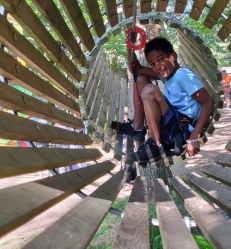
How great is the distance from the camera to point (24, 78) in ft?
7.70

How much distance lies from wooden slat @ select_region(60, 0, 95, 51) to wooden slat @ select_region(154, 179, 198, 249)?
1395mm

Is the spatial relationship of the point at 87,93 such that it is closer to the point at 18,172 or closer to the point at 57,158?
the point at 57,158

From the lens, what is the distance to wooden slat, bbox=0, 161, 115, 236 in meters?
1.29

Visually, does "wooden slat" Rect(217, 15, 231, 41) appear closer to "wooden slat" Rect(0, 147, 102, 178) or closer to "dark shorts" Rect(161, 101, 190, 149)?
"dark shorts" Rect(161, 101, 190, 149)

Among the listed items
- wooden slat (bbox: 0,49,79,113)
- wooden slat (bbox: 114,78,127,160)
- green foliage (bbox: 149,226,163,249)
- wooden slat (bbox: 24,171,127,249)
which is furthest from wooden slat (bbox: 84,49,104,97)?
wooden slat (bbox: 24,171,127,249)

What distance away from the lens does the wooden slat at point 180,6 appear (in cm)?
398

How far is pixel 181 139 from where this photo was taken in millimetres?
3652

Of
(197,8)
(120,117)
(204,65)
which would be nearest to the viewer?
(197,8)

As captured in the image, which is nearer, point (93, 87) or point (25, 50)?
point (25, 50)

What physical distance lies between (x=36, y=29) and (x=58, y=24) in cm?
42

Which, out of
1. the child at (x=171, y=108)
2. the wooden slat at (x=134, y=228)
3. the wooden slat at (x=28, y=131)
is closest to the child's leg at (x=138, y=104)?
the child at (x=171, y=108)

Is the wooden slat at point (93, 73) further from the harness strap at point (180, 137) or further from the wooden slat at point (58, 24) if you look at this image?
the harness strap at point (180, 137)

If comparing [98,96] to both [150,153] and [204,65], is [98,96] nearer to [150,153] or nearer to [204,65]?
[204,65]

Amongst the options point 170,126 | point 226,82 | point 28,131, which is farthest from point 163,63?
point 226,82
